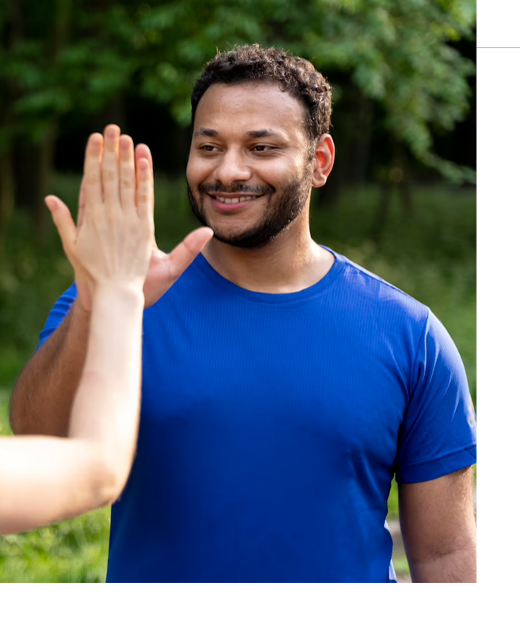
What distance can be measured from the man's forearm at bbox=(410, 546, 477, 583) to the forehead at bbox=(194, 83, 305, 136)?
1126 mm

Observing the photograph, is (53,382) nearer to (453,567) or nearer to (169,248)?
(453,567)

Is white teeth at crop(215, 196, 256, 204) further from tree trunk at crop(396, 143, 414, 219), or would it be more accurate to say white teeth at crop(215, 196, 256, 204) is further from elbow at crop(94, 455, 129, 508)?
tree trunk at crop(396, 143, 414, 219)

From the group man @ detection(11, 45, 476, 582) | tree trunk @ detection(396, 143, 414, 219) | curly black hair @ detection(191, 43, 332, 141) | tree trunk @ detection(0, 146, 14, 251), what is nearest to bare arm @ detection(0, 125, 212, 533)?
man @ detection(11, 45, 476, 582)

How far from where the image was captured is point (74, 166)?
17.4 metres

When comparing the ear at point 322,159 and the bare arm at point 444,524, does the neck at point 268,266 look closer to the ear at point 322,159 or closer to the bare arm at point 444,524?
the ear at point 322,159

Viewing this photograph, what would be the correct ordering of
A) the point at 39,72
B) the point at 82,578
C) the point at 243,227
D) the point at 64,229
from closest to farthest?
the point at 64,229
the point at 243,227
the point at 82,578
the point at 39,72

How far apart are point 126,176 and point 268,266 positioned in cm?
73

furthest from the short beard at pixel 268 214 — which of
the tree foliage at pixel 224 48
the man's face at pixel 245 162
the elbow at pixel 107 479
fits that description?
the tree foliage at pixel 224 48

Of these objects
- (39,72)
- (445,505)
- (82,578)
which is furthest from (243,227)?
(39,72)

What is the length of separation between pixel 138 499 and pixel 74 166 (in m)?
16.3

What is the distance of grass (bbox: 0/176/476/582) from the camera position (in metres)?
4.55

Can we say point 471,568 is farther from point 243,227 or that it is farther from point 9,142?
point 9,142

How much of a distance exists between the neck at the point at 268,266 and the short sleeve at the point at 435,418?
0.33 m

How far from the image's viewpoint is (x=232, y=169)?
78.6 inches
